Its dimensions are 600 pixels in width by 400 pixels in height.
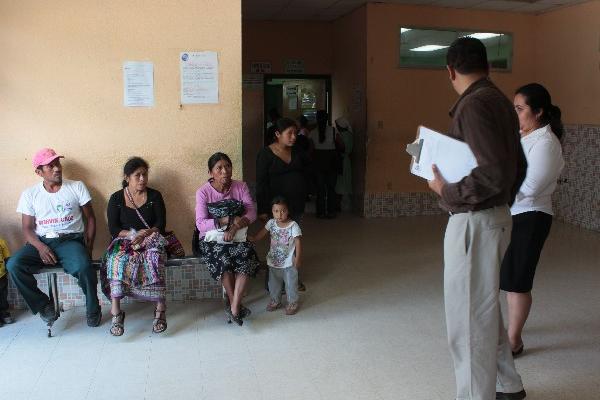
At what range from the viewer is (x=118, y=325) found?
348 centimetres

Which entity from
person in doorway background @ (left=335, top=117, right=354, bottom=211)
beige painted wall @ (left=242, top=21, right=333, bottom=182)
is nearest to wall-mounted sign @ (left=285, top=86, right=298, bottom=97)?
beige painted wall @ (left=242, top=21, right=333, bottom=182)

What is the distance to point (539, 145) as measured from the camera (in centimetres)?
287

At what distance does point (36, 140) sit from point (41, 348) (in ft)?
4.53

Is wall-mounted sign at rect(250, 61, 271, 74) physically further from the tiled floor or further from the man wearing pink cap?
the man wearing pink cap

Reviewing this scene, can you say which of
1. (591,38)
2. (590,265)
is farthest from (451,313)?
(591,38)

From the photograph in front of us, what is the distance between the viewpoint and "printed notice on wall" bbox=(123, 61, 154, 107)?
3.85 m

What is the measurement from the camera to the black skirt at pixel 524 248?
9.53 ft

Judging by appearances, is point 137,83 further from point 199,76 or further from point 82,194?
point 82,194

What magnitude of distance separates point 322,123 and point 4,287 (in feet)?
14.6

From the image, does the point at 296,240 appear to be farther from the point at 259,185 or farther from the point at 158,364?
the point at 158,364

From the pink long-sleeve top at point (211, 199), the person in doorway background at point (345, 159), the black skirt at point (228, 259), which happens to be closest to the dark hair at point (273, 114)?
the person in doorway background at point (345, 159)

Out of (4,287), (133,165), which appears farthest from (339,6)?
(4,287)

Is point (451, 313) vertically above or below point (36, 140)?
below

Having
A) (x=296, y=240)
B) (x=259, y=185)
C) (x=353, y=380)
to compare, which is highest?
(x=259, y=185)
